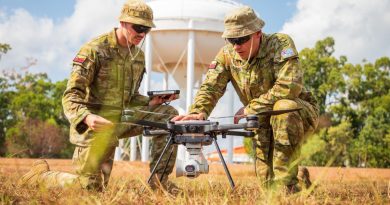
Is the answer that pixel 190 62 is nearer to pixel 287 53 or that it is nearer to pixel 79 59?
pixel 79 59

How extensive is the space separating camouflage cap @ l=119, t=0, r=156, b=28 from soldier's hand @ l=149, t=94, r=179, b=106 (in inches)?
30.6

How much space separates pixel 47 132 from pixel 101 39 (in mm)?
37020

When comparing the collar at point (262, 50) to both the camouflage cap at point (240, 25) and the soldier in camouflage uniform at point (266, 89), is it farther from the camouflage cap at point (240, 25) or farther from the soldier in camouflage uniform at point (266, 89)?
the camouflage cap at point (240, 25)

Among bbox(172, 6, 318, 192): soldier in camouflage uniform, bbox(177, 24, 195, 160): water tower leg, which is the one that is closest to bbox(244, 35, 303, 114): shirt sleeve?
bbox(172, 6, 318, 192): soldier in camouflage uniform

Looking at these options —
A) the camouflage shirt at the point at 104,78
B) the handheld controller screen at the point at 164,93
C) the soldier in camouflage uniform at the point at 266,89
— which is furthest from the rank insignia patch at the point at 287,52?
the camouflage shirt at the point at 104,78

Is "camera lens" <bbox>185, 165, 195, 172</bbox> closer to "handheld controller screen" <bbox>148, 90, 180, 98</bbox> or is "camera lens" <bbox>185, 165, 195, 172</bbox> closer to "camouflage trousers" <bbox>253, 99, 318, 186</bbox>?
"camouflage trousers" <bbox>253, 99, 318, 186</bbox>

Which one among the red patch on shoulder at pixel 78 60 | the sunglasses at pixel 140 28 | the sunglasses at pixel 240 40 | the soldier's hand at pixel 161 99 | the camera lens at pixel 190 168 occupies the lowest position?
the camera lens at pixel 190 168

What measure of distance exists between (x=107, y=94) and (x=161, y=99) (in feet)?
1.88

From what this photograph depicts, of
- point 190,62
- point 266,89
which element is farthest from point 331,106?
point 266,89

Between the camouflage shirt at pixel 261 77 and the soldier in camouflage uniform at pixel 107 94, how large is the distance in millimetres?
437

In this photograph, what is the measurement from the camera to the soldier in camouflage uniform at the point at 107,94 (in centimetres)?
531

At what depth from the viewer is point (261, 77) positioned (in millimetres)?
5578

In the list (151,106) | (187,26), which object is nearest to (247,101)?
(151,106)

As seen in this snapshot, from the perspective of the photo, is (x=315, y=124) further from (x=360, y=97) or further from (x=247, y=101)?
(x=360, y=97)
